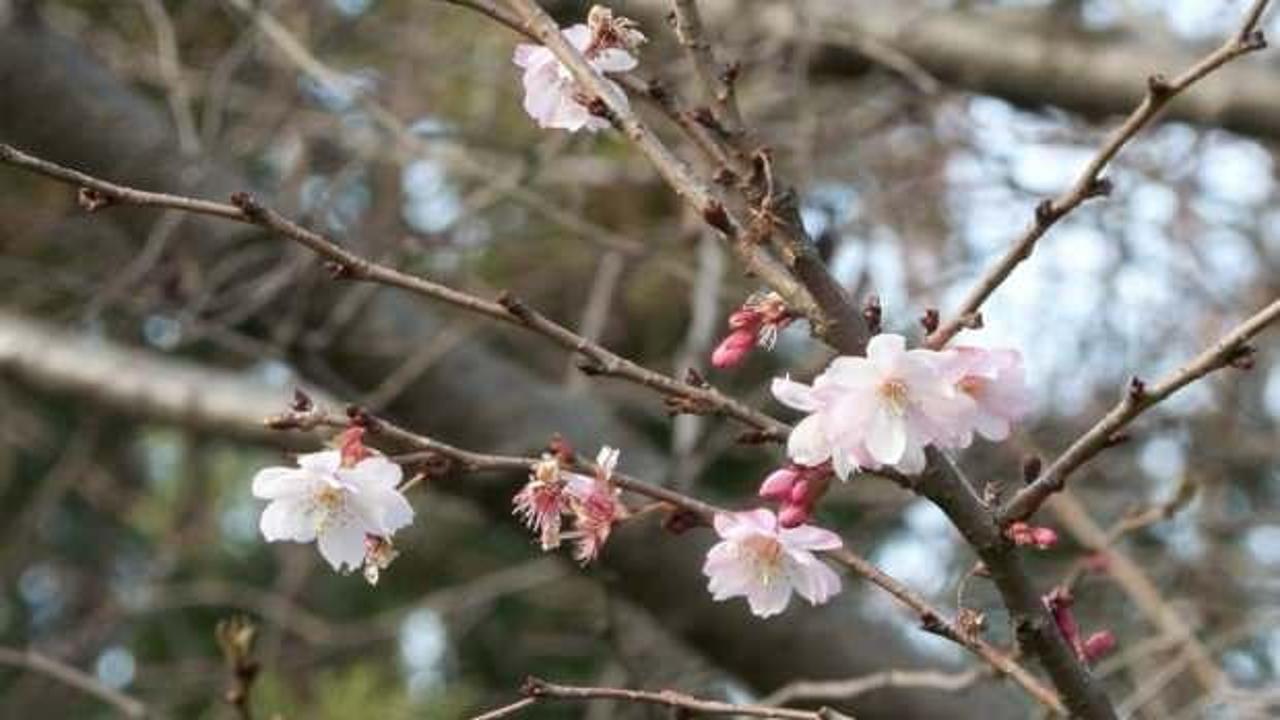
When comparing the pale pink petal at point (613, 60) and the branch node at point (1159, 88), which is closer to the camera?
the branch node at point (1159, 88)

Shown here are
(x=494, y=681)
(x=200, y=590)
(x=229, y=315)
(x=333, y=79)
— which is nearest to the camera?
(x=333, y=79)

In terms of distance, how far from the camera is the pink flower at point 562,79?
4.34 feet

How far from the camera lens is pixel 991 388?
1.20m

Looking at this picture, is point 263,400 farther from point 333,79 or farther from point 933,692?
point 933,692

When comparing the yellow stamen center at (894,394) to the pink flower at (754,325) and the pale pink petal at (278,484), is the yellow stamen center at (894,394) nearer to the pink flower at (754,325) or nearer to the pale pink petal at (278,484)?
the pink flower at (754,325)

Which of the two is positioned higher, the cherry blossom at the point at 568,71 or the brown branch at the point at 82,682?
the brown branch at the point at 82,682

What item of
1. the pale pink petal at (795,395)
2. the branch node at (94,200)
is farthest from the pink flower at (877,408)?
the branch node at (94,200)

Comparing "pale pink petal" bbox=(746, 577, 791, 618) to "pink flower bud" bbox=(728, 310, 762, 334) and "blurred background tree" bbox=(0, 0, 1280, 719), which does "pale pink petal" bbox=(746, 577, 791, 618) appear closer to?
"pink flower bud" bbox=(728, 310, 762, 334)

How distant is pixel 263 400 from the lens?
10.6 feet

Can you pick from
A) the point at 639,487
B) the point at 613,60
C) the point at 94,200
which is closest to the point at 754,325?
the point at 639,487

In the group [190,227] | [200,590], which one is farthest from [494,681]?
[190,227]

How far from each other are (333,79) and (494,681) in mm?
2009

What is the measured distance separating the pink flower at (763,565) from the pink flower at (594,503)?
75 mm

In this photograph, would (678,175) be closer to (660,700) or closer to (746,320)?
(746,320)
